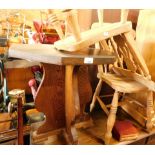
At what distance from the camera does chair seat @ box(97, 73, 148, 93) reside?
126 cm

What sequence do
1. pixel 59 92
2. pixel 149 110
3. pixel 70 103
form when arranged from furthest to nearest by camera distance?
pixel 149 110, pixel 59 92, pixel 70 103

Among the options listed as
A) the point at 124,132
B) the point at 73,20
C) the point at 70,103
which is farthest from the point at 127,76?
the point at 73,20

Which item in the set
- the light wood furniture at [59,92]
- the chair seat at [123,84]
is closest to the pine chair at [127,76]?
the chair seat at [123,84]

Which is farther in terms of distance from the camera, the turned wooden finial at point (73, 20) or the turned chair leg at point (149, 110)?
the turned chair leg at point (149, 110)

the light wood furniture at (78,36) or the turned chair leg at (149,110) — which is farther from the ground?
the light wood furniture at (78,36)

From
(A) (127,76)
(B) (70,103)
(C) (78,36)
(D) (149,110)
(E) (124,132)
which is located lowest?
(E) (124,132)

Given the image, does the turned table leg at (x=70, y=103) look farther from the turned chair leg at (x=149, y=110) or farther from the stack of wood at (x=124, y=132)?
the turned chair leg at (x=149, y=110)

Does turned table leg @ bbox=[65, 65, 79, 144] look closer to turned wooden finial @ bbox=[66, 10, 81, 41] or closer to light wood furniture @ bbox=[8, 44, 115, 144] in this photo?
light wood furniture @ bbox=[8, 44, 115, 144]

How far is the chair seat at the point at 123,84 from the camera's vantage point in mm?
1261

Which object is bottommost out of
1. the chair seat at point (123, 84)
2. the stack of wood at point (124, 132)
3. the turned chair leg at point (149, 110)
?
the stack of wood at point (124, 132)

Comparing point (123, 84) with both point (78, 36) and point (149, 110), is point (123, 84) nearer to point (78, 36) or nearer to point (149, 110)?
point (149, 110)

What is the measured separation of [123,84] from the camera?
4.37ft

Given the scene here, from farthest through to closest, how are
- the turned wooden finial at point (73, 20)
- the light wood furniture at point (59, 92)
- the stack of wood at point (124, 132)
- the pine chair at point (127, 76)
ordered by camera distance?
the stack of wood at point (124, 132)
the pine chair at point (127, 76)
the light wood furniture at point (59, 92)
the turned wooden finial at point (73, 20)

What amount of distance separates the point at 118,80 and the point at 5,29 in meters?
1.32
